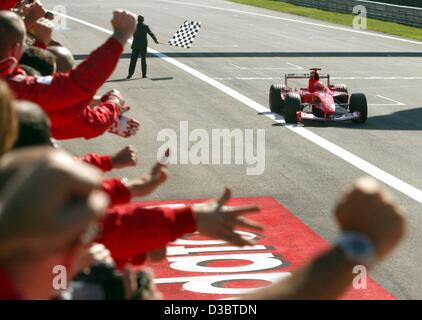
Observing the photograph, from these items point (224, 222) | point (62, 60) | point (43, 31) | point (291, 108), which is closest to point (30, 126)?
point (224, 222)

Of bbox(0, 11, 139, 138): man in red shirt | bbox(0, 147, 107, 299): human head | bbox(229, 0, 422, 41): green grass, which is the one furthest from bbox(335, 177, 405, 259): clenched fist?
bbox(229, 0, 422, 41): green grass

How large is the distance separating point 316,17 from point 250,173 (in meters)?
35.1

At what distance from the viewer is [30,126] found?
3.36 metres

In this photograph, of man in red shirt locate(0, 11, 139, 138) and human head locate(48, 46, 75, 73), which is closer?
man in red shirt locate(0, 11, 139, 138)

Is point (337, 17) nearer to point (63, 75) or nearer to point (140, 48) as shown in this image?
point (140, 48)

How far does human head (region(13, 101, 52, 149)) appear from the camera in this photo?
333 centimetres

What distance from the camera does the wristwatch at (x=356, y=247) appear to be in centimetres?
248

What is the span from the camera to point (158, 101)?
22656 millimetres

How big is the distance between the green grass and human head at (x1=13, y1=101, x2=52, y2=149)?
3838cm

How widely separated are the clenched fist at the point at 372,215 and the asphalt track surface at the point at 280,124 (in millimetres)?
7177

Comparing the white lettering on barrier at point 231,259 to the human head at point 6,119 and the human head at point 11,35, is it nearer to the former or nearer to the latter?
the human head at point 11,35

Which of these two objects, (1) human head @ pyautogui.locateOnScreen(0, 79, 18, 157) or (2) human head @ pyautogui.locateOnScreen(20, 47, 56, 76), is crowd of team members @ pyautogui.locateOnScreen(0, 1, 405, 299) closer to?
(1) human head @ pyautogui.locateOnScreen(0, 79, 18, 157)
